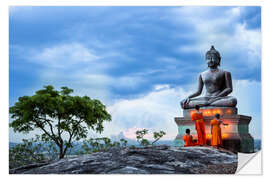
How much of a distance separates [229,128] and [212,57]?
7.71 ft

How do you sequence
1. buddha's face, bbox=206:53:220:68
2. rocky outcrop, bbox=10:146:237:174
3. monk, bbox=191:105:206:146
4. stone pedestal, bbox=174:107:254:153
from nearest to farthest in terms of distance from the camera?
rocky outcrop, bbox=10:146:237:174 < monk, bbox=191:105:206:146 < stone pedestal, bbox=174:107:254:153 < buddha's face, bbox=206:53:220:68

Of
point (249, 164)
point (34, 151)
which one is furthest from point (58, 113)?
point (249, 164)

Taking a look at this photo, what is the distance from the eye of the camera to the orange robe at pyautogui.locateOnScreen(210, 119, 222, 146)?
10.1 meters

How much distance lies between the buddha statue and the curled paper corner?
2627 mm

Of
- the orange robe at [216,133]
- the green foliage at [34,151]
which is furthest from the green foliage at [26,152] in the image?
the orange robe at [216,133]

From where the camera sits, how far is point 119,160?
25.2 feet

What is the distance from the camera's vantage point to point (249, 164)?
8.42 m

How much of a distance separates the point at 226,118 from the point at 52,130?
6.00 m

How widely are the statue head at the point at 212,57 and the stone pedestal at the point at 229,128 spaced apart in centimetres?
151

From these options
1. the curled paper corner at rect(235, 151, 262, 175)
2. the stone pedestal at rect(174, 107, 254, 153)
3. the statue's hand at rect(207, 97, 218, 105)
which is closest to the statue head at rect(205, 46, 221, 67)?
the statue's hand at rect(207, 97, 218, 105)

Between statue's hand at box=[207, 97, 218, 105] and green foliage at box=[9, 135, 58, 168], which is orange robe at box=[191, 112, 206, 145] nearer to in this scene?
statue's hand at box=[207, 97, 218, 105]

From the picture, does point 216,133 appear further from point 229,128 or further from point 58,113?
point 58,113
